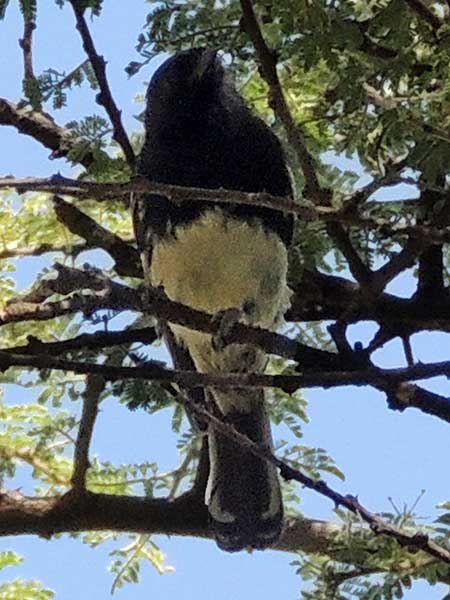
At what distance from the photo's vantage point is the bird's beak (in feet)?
5.71

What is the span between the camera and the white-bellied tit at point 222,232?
171 centimetres

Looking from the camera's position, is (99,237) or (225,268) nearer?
(99,237)

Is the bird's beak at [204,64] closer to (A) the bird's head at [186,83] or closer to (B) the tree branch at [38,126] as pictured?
(A) the bird's head at [186,83]

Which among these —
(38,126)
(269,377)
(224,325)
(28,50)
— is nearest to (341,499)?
(269,377)

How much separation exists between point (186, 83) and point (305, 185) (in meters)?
0.54

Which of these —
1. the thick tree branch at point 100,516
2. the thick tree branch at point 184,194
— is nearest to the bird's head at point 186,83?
the thick tree branch at point 100,516

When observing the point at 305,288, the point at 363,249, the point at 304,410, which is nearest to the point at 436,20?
the point at 363,249

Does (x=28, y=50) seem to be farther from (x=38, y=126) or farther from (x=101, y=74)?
(x=38, y=126)

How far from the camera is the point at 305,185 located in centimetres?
136

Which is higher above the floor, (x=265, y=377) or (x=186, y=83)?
(x=186, y=83)

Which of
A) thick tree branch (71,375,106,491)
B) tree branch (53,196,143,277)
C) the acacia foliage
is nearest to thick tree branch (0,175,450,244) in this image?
the acacia foliage

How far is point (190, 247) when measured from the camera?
1.73 metres

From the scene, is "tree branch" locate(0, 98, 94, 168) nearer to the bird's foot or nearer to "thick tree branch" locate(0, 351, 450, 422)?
the bird's foot

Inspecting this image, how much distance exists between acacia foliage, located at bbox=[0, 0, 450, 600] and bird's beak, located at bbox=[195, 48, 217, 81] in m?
0.06
